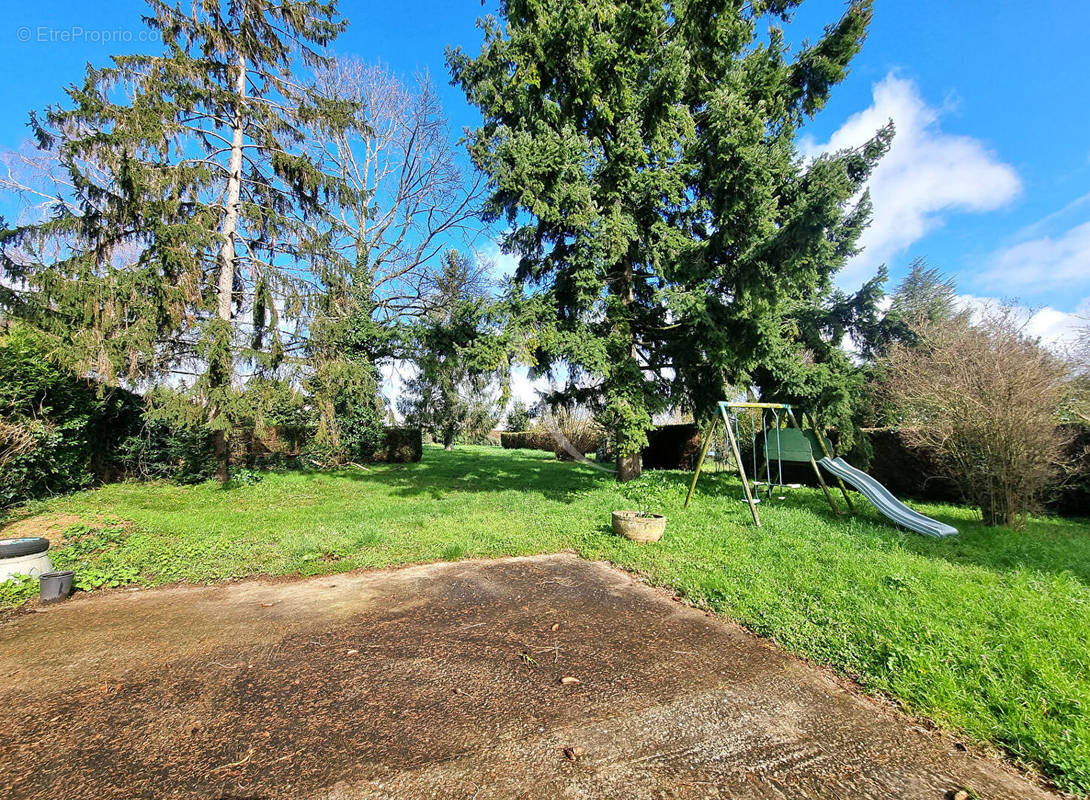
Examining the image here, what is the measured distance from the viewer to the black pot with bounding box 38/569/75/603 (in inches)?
163

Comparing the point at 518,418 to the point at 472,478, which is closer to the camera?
the point at 472,478

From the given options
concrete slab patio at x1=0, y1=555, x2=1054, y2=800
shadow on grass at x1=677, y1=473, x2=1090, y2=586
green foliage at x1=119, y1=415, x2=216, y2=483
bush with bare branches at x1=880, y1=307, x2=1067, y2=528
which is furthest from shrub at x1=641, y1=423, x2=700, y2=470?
green foliage at x1=119, y1=415, x2=216, y2=483

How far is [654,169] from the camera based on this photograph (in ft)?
30.8

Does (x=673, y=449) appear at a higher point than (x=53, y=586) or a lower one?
higher

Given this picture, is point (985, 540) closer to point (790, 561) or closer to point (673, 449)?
point (790, 561)

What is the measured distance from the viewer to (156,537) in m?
6.06

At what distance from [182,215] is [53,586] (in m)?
9.26

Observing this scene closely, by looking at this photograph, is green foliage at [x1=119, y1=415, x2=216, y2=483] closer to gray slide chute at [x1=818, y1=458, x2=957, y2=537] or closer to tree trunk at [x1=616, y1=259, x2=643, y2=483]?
tree trunk at [x1=616, y1=259, x2=643, y2=483]

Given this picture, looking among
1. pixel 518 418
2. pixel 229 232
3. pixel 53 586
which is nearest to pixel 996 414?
pixel 53 586

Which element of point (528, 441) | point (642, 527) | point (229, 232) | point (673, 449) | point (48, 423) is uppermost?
point (229, 232)

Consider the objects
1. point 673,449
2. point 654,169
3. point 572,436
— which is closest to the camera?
point 654,169

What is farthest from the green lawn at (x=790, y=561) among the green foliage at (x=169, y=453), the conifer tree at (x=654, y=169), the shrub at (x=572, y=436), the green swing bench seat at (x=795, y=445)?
the shrub at (x=572, y=436)

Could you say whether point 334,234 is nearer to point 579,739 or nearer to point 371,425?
point 371,425

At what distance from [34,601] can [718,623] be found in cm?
627
